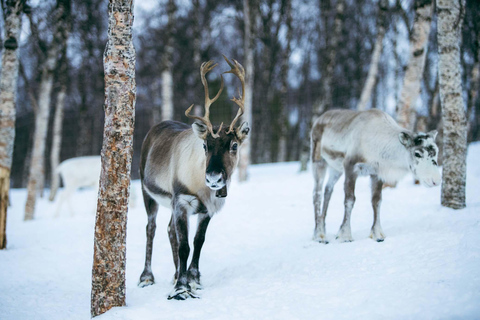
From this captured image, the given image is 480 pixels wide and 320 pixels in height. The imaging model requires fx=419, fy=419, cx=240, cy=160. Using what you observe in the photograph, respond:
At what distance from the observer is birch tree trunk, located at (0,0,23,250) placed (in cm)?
623

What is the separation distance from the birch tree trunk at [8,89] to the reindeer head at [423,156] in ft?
18.3

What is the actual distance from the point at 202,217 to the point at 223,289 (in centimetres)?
75

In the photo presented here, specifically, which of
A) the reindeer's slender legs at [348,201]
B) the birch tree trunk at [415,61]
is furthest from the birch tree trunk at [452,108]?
the birch tree trunk at [415,61]

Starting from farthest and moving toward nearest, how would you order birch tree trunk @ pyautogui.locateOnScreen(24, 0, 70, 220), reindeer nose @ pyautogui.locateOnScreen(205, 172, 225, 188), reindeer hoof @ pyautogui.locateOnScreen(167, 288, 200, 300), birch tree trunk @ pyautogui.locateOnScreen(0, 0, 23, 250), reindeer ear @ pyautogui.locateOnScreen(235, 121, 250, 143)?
birch tree trunk @ pyautogui.locateOnScreen(24, 0, 70, 220) < birch tree trunk @ pyautogui.locateOnScreen(0, 0, 23, 250) < reindeer ear @ pyautogui.locateOnScreen(235, 121, 250, 143) < reindeer hoof @ pyautogui.locateOnScreen(167, 288, 200, 300) < reindeer nose @ pyautogui.locateOnScreen(205, 172, 225, 188)

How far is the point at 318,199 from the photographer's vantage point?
19.8ft

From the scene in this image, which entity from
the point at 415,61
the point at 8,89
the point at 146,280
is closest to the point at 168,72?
the point at 8,89

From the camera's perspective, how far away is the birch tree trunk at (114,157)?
3469 mm

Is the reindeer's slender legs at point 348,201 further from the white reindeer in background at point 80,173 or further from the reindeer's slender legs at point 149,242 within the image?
the white reindeer in background at point 80,173

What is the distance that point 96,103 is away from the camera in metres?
22.2

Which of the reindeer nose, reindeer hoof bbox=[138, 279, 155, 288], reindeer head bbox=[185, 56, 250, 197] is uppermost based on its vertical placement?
reindeer head bbox=[185, 56, 250, 197]

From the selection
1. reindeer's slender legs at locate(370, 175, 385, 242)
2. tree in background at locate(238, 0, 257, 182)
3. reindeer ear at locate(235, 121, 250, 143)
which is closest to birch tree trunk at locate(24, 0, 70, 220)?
tree in background at locate(238, 0, 257, 182)

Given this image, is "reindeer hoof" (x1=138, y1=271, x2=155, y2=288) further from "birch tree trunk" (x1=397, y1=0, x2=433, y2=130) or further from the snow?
"birch tree trunk" (x1=397, y1=0, x2=433, y2=130)

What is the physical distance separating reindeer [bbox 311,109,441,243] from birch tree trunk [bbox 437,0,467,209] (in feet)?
2.36

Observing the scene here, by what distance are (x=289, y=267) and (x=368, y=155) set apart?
180cm
